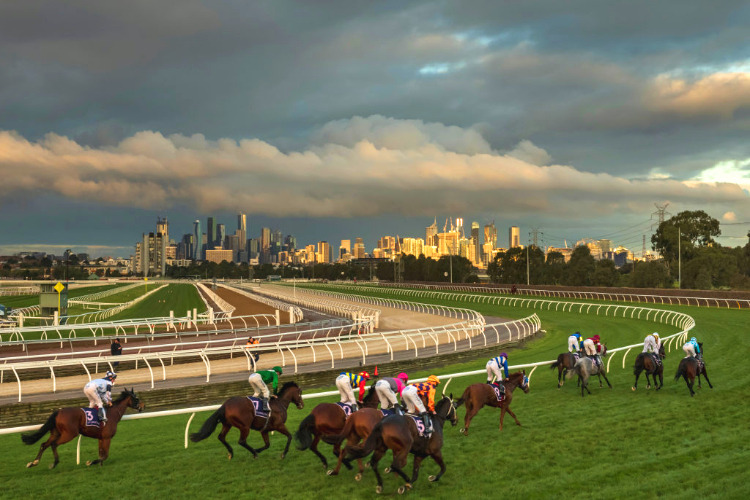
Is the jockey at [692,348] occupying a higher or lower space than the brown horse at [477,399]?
higher

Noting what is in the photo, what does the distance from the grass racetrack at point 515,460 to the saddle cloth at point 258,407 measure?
643 millimetres

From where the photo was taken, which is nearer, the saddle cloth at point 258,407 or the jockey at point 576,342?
the saddle cloth at point 258,407

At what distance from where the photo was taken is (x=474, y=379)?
1556cm

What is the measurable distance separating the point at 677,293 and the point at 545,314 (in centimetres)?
1109

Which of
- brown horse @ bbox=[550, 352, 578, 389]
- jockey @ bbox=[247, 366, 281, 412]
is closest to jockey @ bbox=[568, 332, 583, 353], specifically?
brown horse @ bbox=[550, 352, 578, 389]

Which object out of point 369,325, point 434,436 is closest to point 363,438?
point 434,436

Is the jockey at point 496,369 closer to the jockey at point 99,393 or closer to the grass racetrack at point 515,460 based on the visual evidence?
the grass racetrack at point 515,460

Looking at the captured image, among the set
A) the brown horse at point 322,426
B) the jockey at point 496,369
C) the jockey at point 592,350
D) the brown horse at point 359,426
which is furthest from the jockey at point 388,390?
the jockey at point 592,350

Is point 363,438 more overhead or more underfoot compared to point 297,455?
more overhead

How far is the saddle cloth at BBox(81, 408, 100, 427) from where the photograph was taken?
7309mm

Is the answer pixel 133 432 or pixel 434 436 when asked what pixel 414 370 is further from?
pixel 434 436

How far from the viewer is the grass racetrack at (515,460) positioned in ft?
21.4

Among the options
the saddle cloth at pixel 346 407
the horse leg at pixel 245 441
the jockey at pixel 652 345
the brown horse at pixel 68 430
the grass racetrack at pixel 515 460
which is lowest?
the grass racetrack at pixel 515 460

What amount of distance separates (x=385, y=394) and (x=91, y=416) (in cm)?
389
